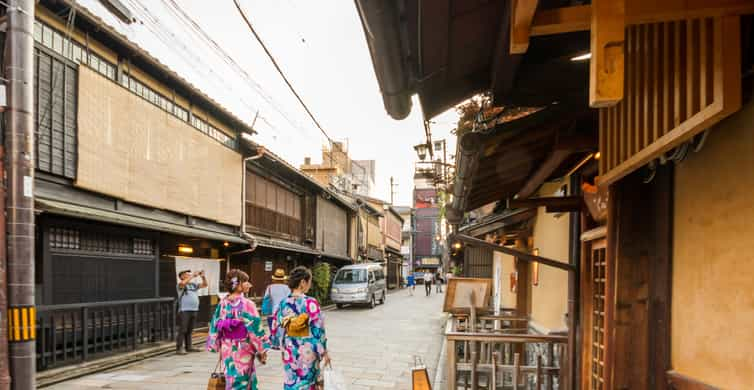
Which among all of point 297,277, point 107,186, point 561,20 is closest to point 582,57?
point 561,20

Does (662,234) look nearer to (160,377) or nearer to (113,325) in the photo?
(160,377)

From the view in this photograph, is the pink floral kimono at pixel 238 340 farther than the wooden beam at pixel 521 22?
Yes

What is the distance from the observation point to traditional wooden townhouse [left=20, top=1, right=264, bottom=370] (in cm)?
849

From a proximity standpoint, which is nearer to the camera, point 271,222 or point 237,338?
point 237,338

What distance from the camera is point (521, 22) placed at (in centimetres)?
229

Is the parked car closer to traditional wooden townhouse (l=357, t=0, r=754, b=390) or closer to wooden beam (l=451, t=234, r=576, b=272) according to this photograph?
wooden beam (l=451, t=234, r=576, b=272)

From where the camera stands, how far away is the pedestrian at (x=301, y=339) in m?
5.18

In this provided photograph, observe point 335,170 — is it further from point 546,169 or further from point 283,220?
point 546,169

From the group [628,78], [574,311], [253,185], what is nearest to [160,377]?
[574,311]

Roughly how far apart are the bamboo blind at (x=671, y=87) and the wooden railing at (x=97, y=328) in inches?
343

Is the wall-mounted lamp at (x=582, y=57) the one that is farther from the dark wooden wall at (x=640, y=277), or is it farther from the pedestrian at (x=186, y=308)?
the pedestrian at (x=186, y=308)

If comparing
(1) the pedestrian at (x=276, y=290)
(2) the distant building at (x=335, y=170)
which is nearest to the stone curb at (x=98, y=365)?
(1) the pedestrian at (x=276, y=290)

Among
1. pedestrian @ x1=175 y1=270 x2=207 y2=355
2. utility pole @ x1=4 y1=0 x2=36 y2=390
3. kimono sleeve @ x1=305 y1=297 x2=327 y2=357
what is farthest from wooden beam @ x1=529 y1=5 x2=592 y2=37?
pedestrian @ x1=175 y1=270 x2=207 y2=355

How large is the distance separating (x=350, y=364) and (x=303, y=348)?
221 inches
